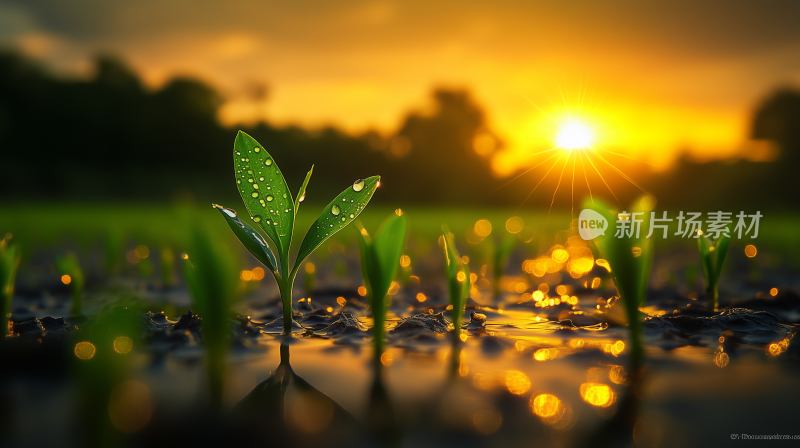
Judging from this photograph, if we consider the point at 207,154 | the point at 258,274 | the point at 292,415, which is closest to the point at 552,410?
the point at 292,415

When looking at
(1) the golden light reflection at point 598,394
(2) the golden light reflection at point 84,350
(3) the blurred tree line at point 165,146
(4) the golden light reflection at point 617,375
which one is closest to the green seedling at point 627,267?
(4) the golden light reflection at point 617,375

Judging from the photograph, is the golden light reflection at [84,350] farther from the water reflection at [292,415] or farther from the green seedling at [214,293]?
the water reflection at [292,415]

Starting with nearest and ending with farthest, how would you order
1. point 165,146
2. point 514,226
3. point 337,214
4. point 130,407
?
point 130,407 → point 337,214 → point 514,226 → point 165,146

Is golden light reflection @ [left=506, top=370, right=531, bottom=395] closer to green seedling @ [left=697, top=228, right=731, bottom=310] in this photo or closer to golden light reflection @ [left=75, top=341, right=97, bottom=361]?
golden light reflection @ [left=75, top=341, right=97, bottom=361]

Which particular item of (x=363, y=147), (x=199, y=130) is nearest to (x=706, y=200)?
(x=363, y=147)

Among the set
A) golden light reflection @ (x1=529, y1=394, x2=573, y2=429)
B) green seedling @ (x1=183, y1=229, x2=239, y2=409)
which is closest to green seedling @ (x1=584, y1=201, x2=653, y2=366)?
golden light reflection @ (x1=529, y1=394, x2=573, y2=429)

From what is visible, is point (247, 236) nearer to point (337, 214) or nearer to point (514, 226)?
point (337, 214)
